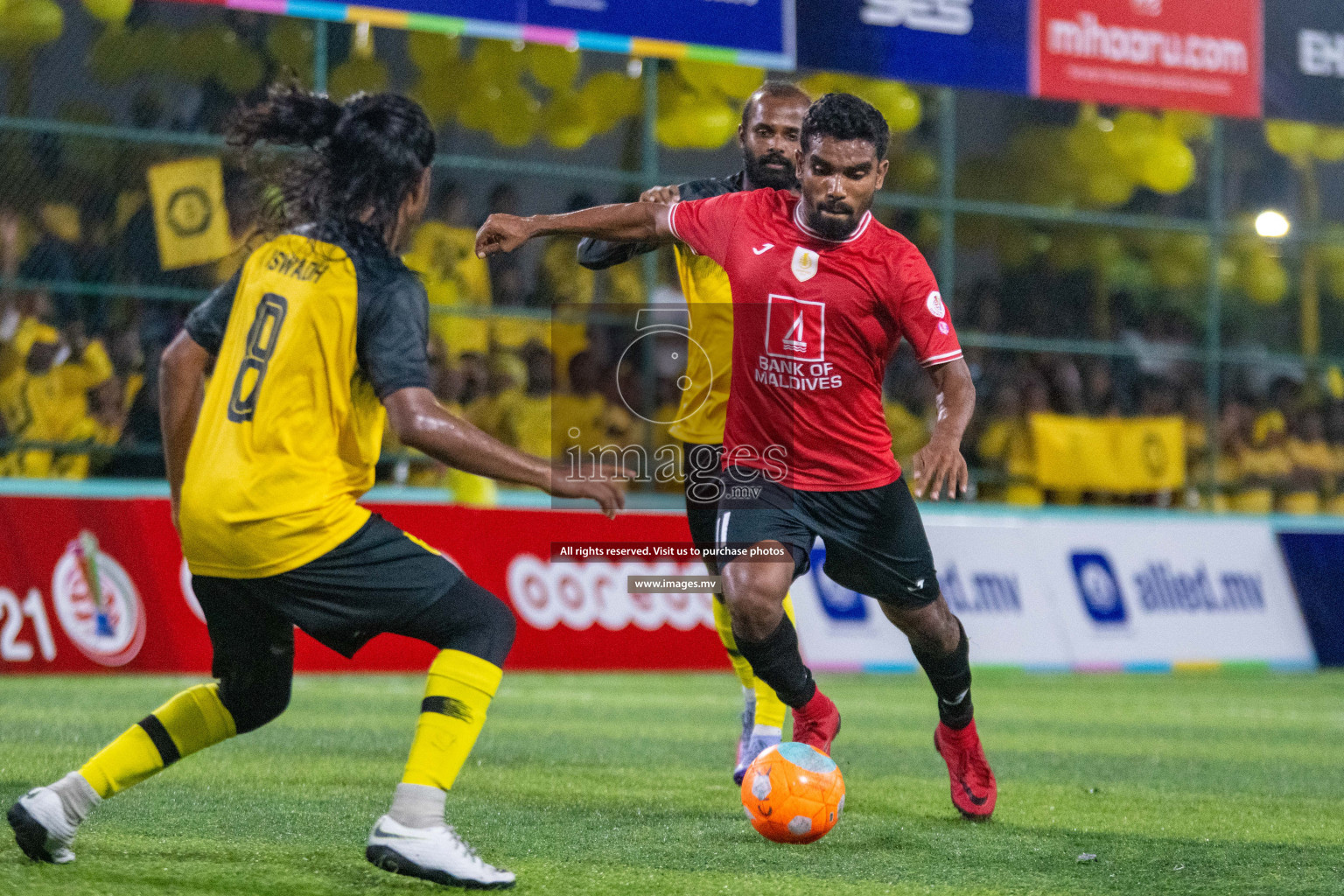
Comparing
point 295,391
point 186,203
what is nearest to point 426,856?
point 295,391

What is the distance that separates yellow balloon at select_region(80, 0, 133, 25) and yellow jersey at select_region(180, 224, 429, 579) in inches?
366

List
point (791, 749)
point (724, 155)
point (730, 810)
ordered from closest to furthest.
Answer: point (791, 749) → point (730, 810) → point (724, 155)

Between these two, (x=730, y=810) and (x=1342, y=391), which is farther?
(x=1342, y=391)

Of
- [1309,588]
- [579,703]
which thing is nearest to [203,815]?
[579,703]

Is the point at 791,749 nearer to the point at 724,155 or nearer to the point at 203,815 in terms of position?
the point at 203,815

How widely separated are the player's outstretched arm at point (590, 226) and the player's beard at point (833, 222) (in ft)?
1.66

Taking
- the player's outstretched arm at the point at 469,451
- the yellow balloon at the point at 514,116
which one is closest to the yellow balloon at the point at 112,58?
the yellow balloon at the point at 514,116

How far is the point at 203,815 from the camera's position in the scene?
5.39 meters

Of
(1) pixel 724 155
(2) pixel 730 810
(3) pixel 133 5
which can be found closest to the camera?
(2) pixel 730 810

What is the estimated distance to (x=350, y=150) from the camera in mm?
4270

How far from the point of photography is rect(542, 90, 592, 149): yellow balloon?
48.7 ft

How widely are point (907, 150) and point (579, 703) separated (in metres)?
7.99

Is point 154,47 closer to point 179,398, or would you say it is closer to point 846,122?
point 846,122

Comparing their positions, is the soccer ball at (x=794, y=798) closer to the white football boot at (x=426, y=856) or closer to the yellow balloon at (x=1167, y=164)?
the white football boot at (x=426, y=856)
